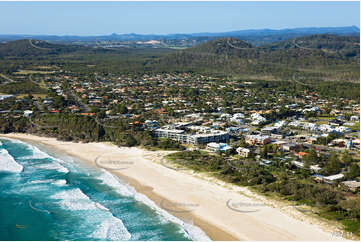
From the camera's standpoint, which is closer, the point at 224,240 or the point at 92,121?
the point at 224,240

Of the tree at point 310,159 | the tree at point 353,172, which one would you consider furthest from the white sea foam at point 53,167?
the tree at point 353,172

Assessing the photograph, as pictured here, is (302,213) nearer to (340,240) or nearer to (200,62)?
(340,240)

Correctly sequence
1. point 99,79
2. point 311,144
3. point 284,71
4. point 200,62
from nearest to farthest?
1. point 311,144
2. point 99,79
3. point 284,71
4. point 200,62

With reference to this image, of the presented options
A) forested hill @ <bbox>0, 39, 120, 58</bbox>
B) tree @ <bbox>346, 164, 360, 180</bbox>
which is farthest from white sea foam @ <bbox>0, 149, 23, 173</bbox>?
forested hill @ <bbox>0, 39, 120, 58</bbox>

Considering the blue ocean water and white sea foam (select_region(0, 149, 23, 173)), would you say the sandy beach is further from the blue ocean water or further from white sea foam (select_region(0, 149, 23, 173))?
white sea foam (select_region(0, 149, 23, 173))

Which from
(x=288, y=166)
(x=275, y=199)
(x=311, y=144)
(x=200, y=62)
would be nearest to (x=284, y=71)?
(x=200, y=62)

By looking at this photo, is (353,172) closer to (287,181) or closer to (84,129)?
(287,181)
